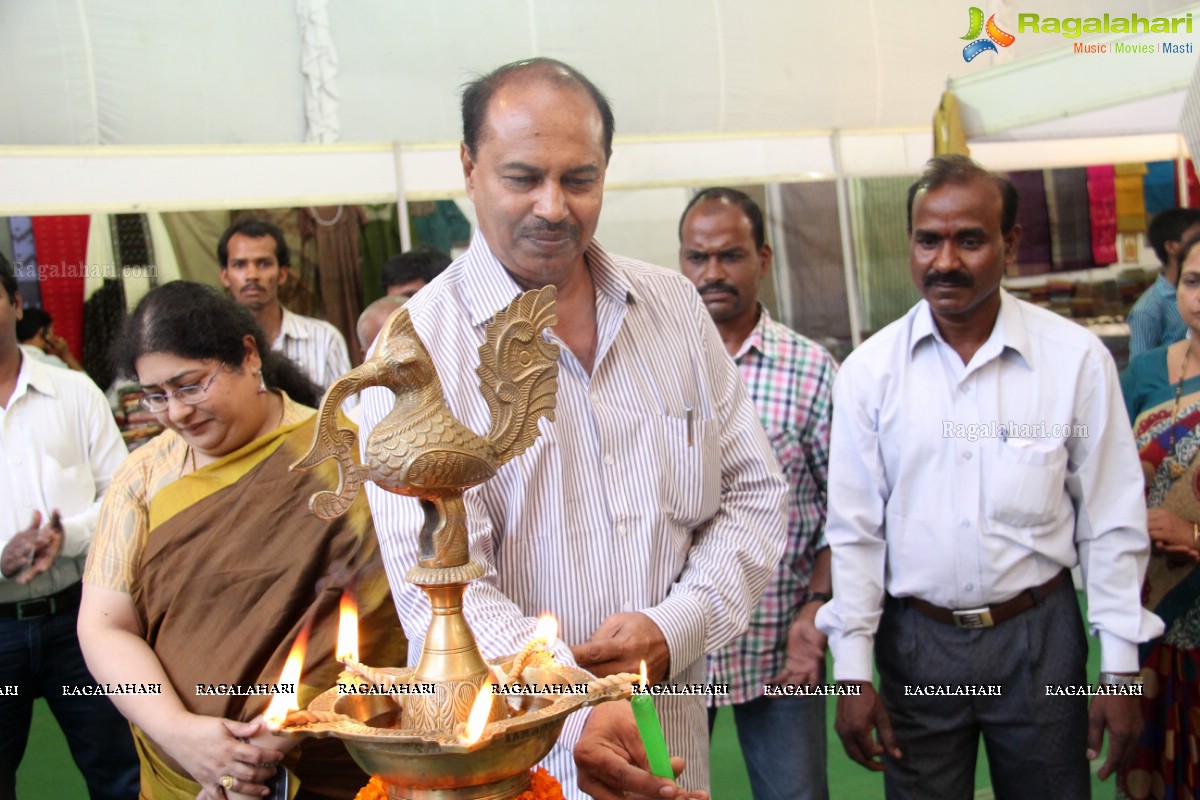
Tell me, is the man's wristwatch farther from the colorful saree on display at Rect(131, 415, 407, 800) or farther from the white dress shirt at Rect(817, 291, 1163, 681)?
the colorful saree on display at Rect(131, 415, 407, 800)

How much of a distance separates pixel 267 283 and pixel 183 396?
7.77 ft

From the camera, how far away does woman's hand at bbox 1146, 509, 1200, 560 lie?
10.1ft

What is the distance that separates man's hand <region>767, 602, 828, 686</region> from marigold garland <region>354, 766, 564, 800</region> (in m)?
1.91

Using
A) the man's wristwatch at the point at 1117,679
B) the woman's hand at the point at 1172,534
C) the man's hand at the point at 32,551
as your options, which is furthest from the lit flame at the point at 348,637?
the woman's hand at the point at 1172,534

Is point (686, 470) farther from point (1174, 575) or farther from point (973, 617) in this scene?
point (1174, 575)

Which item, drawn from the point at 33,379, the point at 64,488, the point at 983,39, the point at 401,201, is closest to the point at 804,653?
the point at 64,488

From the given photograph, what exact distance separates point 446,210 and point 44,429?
267cm

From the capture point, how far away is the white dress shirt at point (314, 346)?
15.7 feet

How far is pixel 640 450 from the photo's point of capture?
1.83 m

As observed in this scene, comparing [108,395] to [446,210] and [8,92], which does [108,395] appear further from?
[446,210]

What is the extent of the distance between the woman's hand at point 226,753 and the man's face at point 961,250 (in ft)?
6.28

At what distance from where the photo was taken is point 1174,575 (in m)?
3.18

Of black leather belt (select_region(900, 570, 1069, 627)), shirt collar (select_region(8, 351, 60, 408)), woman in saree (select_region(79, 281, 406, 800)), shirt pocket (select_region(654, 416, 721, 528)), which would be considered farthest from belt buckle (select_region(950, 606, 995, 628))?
shirt collar (select_region(8, 351, 60, 408))

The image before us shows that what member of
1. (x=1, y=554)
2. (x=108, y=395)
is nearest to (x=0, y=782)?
(x=1, y=554)
